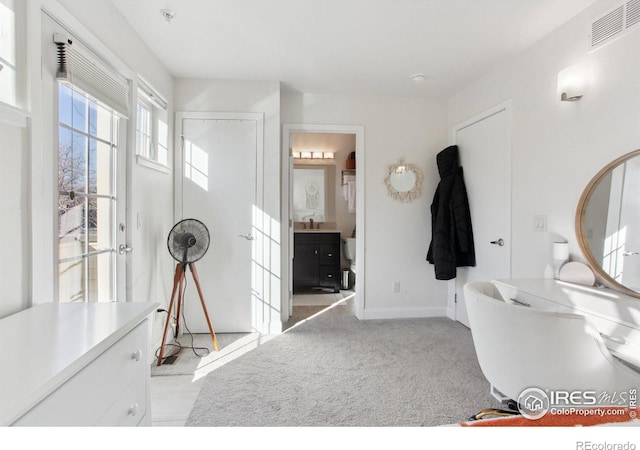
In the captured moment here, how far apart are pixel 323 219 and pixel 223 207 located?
2.39m

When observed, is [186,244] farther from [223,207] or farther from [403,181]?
[403,181]

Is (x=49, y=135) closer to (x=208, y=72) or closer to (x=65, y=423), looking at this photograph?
(x=65, y=423)

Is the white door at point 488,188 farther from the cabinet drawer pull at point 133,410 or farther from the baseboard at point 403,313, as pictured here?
the cabinet drawer pull at point 133,410

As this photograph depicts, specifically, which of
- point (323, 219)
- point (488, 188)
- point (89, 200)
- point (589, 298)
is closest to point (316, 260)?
point (323, 219)

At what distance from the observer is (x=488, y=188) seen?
3018mm

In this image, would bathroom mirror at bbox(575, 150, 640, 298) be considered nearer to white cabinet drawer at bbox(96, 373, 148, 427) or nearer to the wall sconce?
the wall sconce

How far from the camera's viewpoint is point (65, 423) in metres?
0.80

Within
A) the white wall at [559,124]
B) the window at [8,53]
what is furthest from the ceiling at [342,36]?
the window at [8,53]

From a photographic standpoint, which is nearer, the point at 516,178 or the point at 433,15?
the point at 433,15

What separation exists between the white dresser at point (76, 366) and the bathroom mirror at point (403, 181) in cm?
285

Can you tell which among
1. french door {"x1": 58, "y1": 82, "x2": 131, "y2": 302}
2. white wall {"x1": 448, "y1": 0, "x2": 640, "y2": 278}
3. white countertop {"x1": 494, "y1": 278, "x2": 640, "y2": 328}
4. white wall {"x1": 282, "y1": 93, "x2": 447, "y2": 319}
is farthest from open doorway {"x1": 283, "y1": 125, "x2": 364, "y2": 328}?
white countertop {"x1": 494, "y1": 278, "x2": 640, "y2": 328}

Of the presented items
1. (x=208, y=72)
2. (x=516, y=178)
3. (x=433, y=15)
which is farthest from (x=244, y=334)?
(x=433, y=15)

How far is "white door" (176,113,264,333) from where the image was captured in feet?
10.2
